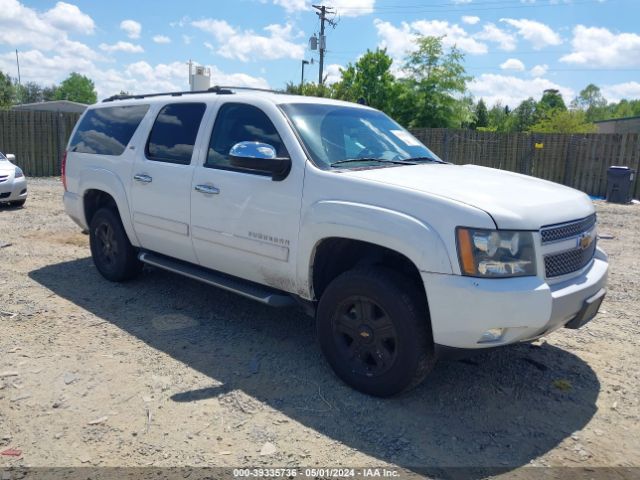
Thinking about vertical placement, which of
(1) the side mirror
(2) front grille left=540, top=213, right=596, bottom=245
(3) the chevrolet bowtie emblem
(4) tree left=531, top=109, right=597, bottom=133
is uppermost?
(4) tree left=531, top=109, right=597, bottom=133

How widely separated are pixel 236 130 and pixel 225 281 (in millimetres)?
1251

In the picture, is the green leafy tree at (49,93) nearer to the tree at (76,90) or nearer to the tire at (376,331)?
the tree at (76,90)

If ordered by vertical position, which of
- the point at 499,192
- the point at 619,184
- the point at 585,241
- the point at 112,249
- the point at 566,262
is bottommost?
the point at 112,249

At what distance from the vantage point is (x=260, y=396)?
3.71 meters

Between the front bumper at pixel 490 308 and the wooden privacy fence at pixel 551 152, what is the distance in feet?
48.7

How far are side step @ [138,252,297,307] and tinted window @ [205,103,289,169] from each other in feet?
3.09

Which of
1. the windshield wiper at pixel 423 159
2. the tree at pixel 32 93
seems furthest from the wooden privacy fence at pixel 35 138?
the tree at pixel 32 93

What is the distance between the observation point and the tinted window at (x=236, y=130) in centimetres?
429

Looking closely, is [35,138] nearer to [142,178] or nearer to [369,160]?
[142,178]

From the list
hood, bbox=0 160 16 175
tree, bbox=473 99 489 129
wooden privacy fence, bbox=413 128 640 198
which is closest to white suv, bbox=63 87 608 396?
hood, bbox=0 160 16 175

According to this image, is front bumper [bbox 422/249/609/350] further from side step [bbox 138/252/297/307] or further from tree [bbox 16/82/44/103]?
tree [bbox 16/82/44/103]

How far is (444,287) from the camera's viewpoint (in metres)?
3.17

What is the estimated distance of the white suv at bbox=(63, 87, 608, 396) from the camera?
3158mm

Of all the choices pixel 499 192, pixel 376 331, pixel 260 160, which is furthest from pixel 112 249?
pixel 499 192
